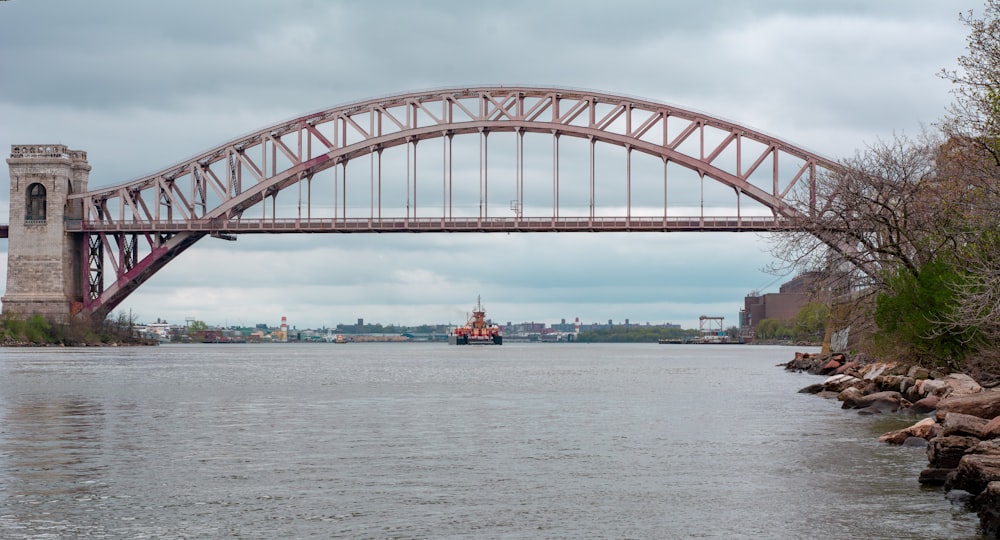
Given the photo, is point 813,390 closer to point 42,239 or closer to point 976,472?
point 976,472

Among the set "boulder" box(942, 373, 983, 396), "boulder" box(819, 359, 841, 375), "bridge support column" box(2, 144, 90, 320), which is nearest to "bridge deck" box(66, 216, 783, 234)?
"bridge support column" box(2, 144, 90, 320)

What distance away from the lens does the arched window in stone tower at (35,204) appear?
105m

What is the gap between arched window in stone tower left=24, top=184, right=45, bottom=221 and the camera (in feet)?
343

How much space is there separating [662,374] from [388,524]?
42343 mm

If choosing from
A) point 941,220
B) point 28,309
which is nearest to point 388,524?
point 941,220

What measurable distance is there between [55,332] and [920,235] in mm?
82626

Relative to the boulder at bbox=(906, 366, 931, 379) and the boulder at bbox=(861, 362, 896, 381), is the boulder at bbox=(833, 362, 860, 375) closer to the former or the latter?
the boulder at bbox=(861, 362, 896, 381)

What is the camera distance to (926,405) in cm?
2733

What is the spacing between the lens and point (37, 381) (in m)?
43.4

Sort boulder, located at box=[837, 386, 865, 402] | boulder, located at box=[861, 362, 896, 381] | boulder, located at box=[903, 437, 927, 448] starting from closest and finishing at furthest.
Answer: boulder, located at box=[903, 437, 927, 448]
boulder, located at box=[837, 386, 865, 402]
boulder, located at box=[861, 362, 896, 381]

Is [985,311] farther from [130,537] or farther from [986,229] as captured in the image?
[130,537]

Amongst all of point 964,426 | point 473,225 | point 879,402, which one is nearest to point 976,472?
point 964,426

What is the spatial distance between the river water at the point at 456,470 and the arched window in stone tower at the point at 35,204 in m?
74.8

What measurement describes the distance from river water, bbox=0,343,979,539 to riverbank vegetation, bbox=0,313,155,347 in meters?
68.0
